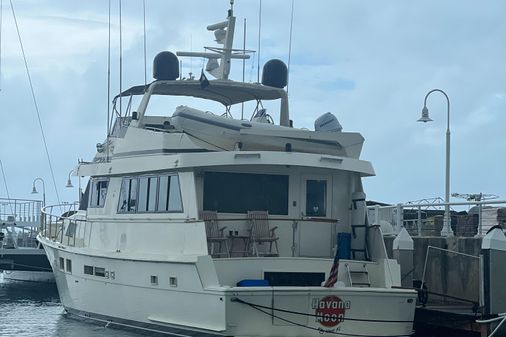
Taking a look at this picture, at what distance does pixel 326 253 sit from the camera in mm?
16047

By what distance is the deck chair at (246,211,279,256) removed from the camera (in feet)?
50.3

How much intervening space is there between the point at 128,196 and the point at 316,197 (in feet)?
12.6

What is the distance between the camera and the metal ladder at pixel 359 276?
1516 cm

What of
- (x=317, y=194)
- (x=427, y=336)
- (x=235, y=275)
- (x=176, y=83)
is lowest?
(x=427, y=336)

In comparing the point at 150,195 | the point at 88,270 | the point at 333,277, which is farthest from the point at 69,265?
the point at 333,277

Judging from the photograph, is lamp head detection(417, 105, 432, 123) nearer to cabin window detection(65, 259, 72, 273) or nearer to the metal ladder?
the metal ladder

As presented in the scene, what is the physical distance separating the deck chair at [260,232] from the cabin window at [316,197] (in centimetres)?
100

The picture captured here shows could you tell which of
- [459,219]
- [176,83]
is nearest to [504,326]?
[459,219]

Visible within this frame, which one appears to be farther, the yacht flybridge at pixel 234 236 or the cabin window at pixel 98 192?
the cabin window at pixel 98 192

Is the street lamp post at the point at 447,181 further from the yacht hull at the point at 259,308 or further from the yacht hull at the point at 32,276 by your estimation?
the yacht hull at the point at 32,276

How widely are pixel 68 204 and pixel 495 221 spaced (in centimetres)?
1167

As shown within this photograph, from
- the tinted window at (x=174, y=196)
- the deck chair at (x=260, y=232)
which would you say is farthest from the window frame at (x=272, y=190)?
the tinted window at (x=174, y=196)

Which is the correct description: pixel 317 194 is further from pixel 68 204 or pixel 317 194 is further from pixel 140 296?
pixel 68 204

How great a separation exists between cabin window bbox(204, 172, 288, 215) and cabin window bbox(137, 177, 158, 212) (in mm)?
1232
